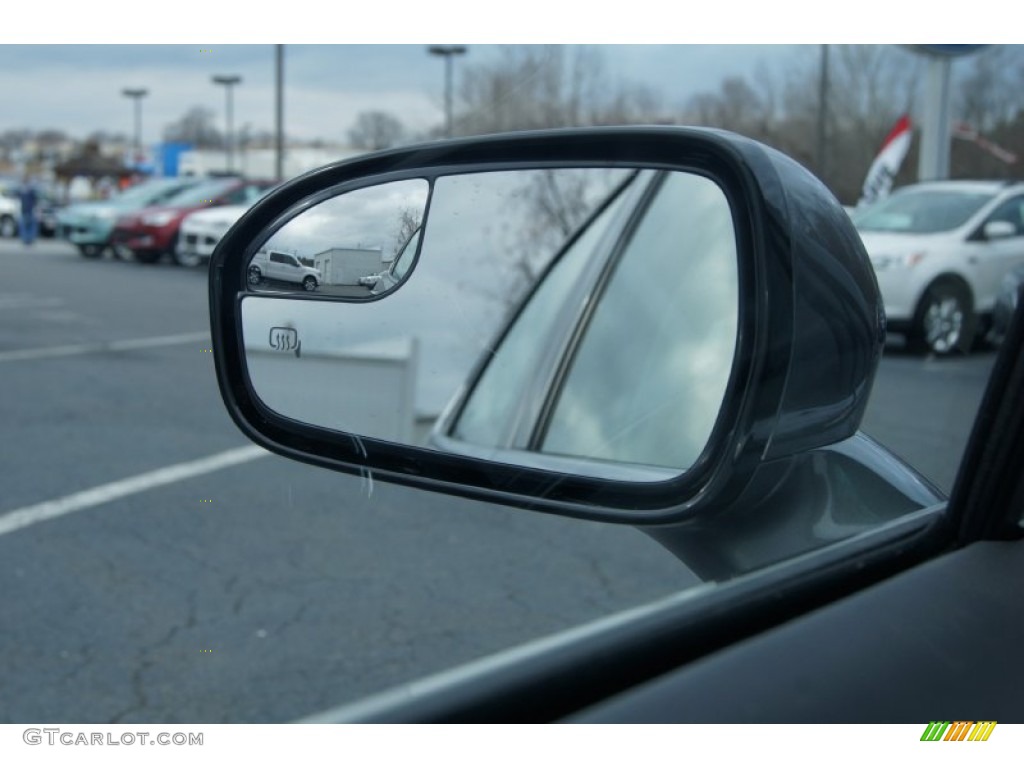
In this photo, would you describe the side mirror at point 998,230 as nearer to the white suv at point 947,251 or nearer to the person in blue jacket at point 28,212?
the white suv at point 947,251

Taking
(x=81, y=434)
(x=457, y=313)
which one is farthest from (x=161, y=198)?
(x=457, y=313)

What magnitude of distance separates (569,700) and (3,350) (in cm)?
1027

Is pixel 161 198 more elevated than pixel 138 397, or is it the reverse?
pixel 161 198

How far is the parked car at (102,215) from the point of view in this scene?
14977mm

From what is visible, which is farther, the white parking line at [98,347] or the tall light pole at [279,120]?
the white parking line at [98,347]

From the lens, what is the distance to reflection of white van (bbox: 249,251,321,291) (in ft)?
4.46

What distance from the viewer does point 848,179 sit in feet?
5.79

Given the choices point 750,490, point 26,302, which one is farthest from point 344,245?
point 26,302

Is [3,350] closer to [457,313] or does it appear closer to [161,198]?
[161,198]

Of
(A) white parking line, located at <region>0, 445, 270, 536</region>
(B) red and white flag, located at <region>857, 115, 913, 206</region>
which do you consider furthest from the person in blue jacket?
(B) red and white flag, located at <region>857, 115, 913, 206</region>

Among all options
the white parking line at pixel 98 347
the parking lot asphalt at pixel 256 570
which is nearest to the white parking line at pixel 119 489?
the parking lot asphalt at pixel 256 570

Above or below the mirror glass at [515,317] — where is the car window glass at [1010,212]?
above

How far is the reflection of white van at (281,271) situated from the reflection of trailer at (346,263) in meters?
0.02
